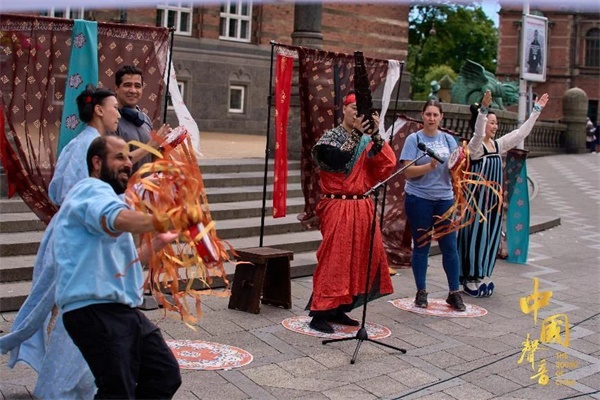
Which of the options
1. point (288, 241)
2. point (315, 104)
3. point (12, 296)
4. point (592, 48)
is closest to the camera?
point (12, 296)

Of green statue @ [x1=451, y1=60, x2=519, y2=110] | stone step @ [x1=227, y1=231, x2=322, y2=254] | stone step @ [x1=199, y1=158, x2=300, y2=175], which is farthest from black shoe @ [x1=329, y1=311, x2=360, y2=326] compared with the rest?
green statue @ [x1=451, y1=60, x2=519, y2=110]

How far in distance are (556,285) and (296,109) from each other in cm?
540

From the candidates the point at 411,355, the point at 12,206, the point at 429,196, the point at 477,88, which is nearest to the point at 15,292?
the point at 12,206

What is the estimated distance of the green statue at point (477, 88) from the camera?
1859 centimetres

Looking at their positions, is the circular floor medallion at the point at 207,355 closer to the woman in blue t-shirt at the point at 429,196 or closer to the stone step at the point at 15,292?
the stone step at the point at 15,292

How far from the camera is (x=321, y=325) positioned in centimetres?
646

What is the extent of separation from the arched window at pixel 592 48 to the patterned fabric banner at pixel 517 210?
45.7m

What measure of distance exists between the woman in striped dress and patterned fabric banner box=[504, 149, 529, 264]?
1.73 metres

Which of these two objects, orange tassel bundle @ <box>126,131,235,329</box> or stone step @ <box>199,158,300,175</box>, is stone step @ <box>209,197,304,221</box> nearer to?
stone step @ <box>199,158,300,175</box>

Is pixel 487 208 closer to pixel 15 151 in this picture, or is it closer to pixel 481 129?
pixel 481 129

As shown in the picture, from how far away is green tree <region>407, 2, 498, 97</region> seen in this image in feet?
178

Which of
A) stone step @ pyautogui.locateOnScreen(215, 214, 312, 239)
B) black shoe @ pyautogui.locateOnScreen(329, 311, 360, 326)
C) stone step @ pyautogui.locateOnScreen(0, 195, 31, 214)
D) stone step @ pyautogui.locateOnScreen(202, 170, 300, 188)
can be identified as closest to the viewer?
black shoe @ pyautogui.locateOnScreen(329, 311, 360, 326)

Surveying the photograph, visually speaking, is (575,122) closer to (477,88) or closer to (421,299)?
(477,88)

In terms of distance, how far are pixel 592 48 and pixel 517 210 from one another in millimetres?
46197
